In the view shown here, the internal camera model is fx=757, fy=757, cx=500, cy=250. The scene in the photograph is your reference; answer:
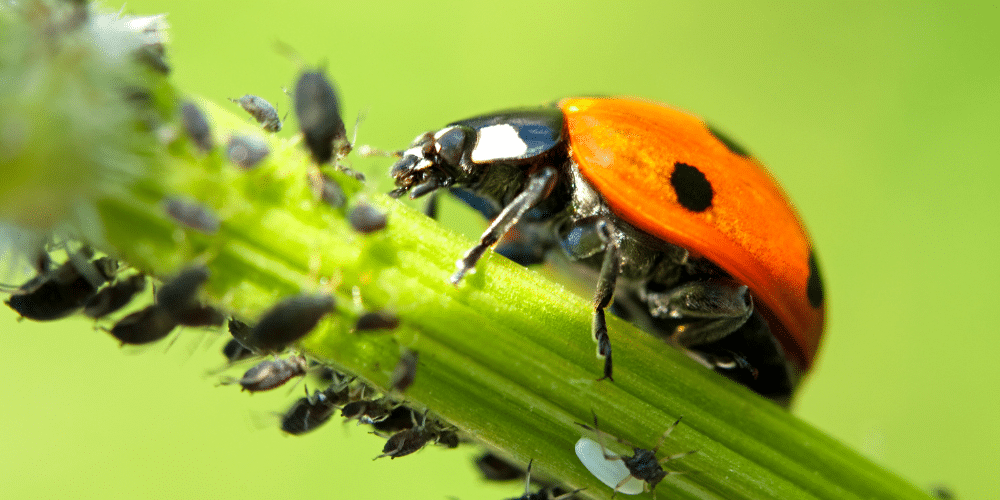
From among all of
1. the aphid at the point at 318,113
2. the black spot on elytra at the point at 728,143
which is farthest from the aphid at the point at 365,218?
the black spot on elytra at the point at 728,143

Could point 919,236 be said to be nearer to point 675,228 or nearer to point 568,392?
point 675,228

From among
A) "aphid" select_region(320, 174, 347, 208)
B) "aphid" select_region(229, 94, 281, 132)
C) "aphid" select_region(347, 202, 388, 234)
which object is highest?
"aphid" select_region(229, 94, 281, 132)

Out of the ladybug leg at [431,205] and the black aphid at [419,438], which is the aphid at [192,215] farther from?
the ladybug leg at [431,205]

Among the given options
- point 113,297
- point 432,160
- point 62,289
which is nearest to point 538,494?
point 432,160

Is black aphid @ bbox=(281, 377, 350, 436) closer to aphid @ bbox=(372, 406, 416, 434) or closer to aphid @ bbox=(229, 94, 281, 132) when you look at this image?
aphid @ bbox=(372, 406, 416, 434)

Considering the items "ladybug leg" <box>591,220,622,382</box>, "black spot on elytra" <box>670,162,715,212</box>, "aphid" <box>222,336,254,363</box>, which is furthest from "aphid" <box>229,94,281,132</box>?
"black spot on elytra" <box>670,162,715,212</box>
